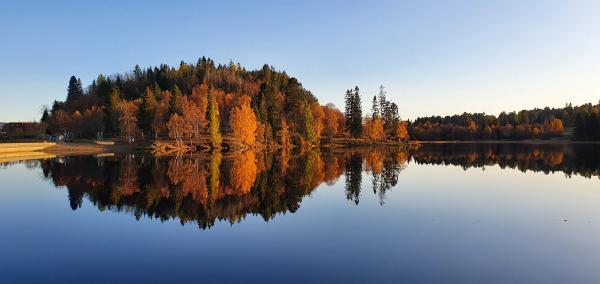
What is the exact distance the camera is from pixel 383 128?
153m

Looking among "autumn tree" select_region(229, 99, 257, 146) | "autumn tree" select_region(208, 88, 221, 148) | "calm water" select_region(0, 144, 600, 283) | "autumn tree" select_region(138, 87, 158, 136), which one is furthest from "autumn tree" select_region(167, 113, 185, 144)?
"calm water" select_region(0, 144, 600, 283)

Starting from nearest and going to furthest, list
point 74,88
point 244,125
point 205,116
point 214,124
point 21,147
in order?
point 21,147 < point 214,124 < point 244,125 < point 205,116 < point 74,88

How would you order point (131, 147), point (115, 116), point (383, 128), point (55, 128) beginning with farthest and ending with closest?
1. point (383, 128)
2. point (55, 128)
3. point (115, 116)
4. point (131, 147)

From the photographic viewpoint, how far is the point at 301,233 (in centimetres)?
1903

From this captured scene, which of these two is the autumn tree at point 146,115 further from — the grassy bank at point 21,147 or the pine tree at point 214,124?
the grassy bank at point 21,147

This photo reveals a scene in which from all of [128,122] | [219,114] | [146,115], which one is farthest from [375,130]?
[128,122]

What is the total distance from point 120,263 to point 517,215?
66.3 feet

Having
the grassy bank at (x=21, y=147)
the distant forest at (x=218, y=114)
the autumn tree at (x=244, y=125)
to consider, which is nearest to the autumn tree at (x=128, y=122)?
the distant forest at (x=218, y=114)

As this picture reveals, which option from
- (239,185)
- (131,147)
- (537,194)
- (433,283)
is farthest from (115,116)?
(433,283)

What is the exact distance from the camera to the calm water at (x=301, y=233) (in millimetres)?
13469

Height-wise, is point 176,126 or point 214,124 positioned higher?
point 214,124

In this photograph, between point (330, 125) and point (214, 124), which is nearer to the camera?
point (214, 124)

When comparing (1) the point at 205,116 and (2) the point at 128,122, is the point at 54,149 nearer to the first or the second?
(2) the point at 128,122

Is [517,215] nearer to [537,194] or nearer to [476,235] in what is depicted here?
[476,235]
